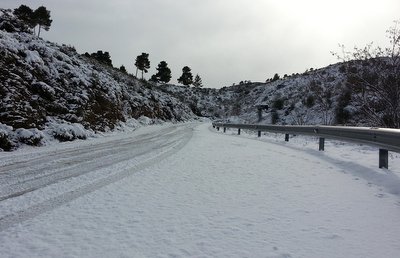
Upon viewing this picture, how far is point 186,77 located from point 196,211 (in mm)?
113862

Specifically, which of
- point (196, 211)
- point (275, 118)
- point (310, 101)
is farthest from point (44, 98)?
point (310, 101)

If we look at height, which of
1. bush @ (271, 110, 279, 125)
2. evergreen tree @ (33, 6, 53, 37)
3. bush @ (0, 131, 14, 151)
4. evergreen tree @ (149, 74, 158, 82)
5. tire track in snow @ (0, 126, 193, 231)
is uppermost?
evergreen tree @ (33, 6, 53, 37)

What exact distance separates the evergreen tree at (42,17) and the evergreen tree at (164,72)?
4674 centimetres

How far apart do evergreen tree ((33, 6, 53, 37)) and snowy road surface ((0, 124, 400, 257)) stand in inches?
2150

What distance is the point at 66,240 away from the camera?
276 cm

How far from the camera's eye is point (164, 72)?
100812 mm

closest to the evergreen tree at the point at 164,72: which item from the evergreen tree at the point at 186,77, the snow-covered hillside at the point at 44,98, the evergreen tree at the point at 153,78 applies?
the evergreen tree at the point at 153,78

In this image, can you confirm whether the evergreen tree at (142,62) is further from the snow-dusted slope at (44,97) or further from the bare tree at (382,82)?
the bare tree at (382,82)

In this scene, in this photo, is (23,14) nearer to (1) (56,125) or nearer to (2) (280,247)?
(1) (56,125)

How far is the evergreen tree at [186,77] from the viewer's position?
380 ft

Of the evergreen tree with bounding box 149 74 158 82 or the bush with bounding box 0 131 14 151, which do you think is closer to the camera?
the bush with bounding box 0 131 14 151

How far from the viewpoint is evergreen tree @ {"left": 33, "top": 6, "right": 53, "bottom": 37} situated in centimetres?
5269

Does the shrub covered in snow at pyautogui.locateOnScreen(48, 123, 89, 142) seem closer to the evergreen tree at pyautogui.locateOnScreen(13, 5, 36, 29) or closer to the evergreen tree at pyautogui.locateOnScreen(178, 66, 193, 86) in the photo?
the evergreen tree at pyautogui.locateOnScreen(13, 5, 36, 29)

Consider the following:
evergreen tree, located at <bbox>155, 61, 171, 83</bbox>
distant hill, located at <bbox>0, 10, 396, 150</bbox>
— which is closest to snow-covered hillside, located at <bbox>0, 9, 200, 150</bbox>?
distant hill, located at <bbox>0, 10, 396, 150</bbox>
